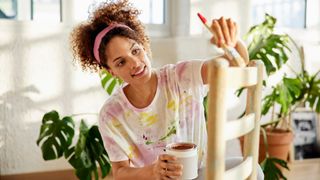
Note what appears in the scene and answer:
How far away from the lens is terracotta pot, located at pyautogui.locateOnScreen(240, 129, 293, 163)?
2.47 meters

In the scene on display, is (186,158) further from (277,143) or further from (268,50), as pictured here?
(277,143)

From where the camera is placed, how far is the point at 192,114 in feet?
4.28

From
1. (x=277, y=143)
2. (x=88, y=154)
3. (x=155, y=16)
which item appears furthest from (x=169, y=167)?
(x=155, y=16)

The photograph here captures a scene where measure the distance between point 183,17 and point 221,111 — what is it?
76.1 inches

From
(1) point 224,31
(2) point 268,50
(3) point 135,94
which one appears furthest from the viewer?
(2) point 268,50

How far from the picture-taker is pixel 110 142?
1241 millimetres

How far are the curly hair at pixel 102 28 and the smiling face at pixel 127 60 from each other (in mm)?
23

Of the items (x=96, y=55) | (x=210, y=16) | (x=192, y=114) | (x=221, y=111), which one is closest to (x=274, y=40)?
(x=210, y=16)

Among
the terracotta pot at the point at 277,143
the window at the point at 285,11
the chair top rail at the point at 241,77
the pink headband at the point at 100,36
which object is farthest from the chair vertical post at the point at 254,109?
the window at the point at 285,11

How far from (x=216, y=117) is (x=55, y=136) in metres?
1.32

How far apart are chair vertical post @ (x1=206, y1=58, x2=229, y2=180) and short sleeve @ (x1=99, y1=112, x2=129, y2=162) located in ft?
1.77

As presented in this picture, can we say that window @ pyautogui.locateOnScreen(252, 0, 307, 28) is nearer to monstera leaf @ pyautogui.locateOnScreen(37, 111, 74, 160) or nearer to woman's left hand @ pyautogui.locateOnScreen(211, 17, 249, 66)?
monstera leaf @ pyautogui.locateOnScreen(37, 111, 74, 160)

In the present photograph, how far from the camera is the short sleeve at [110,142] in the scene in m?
1.23

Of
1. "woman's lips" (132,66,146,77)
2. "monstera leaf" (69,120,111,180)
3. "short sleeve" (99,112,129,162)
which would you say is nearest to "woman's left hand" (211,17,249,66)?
"woman's lips" (132,66,146,77)
